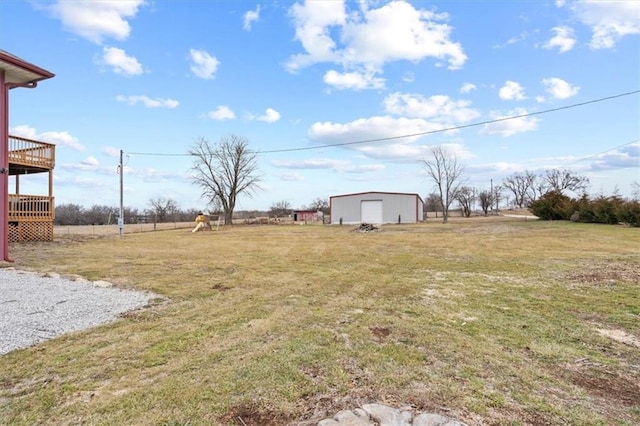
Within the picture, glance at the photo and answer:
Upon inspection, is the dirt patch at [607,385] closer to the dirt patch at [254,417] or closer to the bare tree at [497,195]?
the dirt patch at [254,417]

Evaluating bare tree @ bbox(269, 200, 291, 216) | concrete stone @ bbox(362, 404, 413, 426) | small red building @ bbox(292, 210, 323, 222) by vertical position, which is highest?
bare tree @ bbox(269, 200, 291, 216)

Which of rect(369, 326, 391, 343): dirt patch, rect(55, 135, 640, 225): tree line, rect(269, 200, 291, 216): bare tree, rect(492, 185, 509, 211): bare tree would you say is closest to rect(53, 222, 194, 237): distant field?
rect(55, 135, 640, 225): tree line

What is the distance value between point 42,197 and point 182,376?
51.9ft

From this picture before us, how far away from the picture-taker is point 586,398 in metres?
2.48

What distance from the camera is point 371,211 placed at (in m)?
33.8

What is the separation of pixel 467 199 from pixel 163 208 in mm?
43194

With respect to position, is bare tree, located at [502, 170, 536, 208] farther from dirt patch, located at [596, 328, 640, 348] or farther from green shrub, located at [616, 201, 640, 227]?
dirt patch, located at [596, 328, 640, 348]

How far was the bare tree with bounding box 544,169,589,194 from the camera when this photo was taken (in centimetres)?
5322

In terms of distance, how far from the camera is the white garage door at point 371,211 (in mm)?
33781

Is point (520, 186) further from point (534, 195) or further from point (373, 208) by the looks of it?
point (373, 208)

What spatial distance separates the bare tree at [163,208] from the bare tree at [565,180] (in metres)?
53.0

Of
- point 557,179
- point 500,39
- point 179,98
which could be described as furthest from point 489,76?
point 557,179

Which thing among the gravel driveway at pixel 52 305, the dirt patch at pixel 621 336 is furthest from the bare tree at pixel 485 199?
the gravel driveway at pixel 52 305

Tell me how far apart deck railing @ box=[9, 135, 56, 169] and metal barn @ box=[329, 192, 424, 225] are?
2352cm
